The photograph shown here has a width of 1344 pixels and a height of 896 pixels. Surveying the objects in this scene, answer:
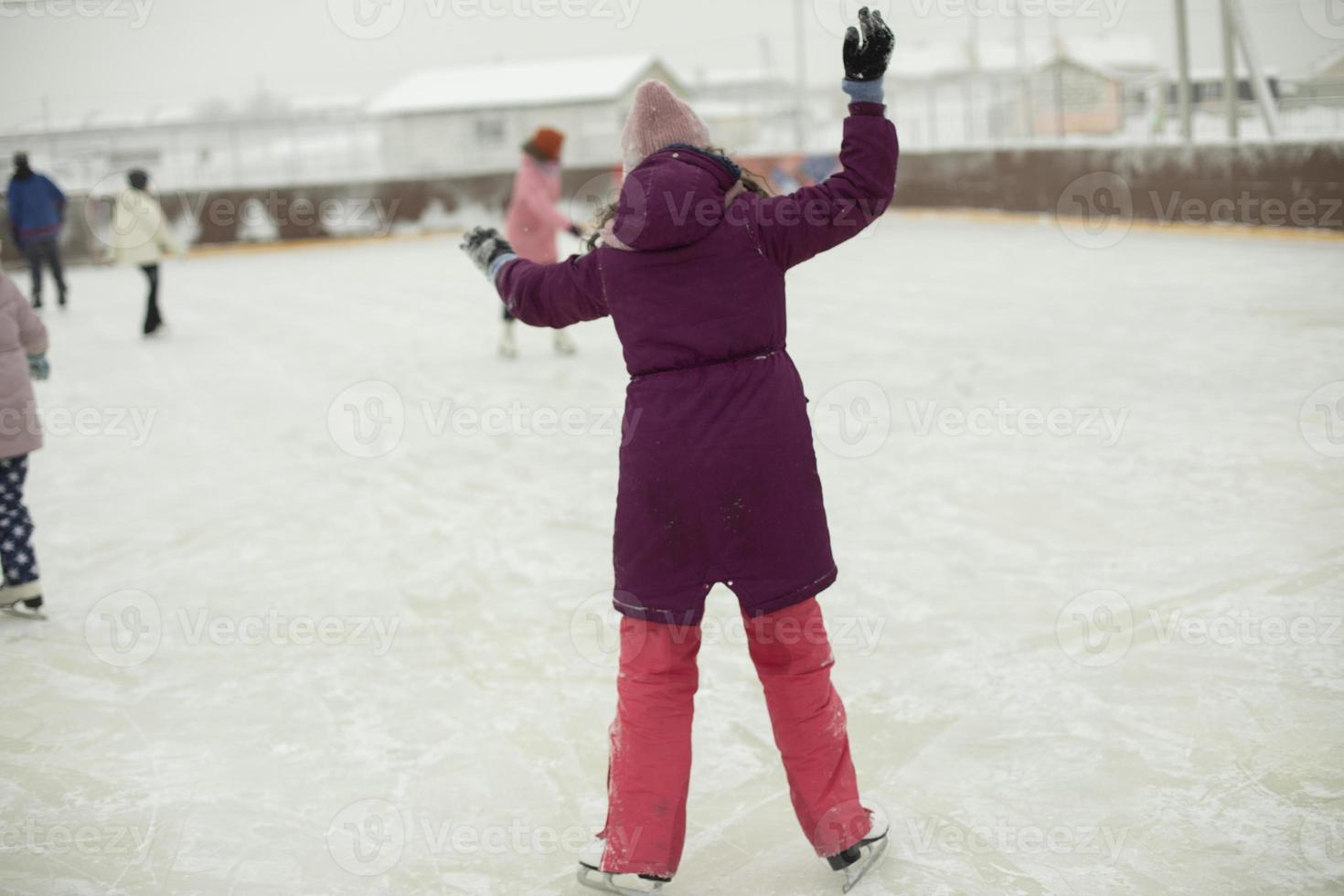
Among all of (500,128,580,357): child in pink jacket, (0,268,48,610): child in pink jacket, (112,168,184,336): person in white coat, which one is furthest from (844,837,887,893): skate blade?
(112,168,184,336): person in white coat

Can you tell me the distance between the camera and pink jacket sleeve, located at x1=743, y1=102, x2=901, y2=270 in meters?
2.15

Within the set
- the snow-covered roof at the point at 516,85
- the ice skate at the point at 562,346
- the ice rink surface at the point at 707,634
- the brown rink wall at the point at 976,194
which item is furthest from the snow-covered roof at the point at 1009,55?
the ice rink surface at the point at 707,634

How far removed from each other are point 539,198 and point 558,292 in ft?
18.0

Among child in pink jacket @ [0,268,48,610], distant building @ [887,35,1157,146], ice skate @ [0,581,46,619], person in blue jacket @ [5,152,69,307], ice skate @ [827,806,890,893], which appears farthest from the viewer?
distant building @ [887,35,1157,146]

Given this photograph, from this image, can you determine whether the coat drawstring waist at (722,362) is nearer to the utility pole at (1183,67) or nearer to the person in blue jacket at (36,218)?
the person in blue jacket at (36,218)

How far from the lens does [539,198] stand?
25.1ft

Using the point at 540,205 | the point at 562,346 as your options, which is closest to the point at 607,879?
the point at 540,205

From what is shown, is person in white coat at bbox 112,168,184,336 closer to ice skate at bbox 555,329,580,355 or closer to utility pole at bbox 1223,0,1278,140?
ice skate at bbox 555,329,580,355

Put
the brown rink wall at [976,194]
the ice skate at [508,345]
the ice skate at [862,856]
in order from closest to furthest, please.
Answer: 1. the ice skate at [862,856]
2. the ice skate at [508,345]
3. the brown rink wall at [976,194]

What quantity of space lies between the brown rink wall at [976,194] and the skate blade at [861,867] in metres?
6.54

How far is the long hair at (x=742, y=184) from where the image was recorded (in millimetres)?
2260

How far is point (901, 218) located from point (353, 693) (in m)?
14.9

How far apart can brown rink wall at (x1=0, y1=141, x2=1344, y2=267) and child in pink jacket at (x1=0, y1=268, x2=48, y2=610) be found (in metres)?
5.29

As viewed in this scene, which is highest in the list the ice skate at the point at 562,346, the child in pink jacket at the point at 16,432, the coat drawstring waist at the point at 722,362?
the coat drawstring waist at the point at 722,362
